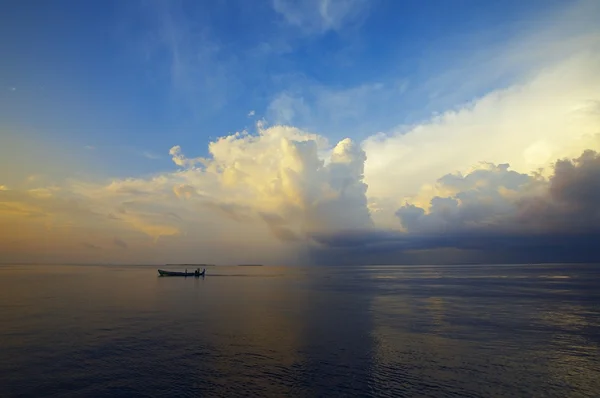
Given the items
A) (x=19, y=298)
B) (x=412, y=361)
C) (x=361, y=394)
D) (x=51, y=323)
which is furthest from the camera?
(x=19, y=298)

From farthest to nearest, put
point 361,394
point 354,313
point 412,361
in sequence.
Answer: point 354,313, point 412,361, point 361,394

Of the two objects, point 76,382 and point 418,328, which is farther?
point 418,328

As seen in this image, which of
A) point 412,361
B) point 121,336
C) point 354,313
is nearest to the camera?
point 412,361

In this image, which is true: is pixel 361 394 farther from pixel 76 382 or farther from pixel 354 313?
pixel 354 313

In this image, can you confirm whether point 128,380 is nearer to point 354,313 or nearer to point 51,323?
point 51,323

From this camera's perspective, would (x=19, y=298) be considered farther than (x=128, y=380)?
Yes

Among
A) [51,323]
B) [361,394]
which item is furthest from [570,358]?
[51,323]

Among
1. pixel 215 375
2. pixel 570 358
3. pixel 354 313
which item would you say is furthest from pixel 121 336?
pixel 570 358

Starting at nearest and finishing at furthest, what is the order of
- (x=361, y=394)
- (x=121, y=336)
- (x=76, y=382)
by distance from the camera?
(x=361, y=394) → (x=76, y=382) → (x=121, y=336)
